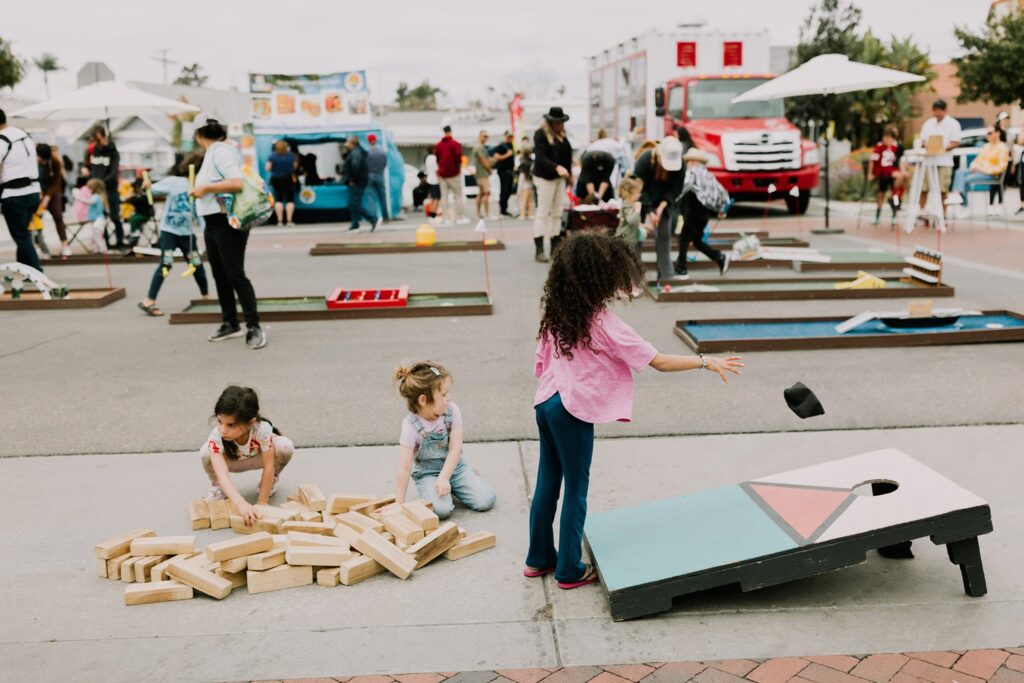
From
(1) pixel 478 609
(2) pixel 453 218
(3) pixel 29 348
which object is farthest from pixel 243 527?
(2) pixel 453 218

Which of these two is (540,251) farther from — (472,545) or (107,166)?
(472,545)

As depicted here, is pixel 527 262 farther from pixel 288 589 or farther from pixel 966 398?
pixel 288 589

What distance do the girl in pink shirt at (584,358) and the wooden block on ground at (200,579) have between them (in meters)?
1.40

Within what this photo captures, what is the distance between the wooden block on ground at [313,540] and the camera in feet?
13.7

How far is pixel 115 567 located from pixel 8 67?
41.3m

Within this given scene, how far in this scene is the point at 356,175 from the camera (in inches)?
738

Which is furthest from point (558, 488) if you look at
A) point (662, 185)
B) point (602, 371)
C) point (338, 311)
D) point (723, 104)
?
point (723, 104)

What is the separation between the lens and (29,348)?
8711 millimetres

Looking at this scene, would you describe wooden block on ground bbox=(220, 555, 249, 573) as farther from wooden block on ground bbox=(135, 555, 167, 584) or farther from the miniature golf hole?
the miniature golf hole

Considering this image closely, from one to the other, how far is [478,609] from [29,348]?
6503 millimetres

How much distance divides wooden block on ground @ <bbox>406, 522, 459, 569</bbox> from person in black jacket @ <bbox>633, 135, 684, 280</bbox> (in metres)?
6.77

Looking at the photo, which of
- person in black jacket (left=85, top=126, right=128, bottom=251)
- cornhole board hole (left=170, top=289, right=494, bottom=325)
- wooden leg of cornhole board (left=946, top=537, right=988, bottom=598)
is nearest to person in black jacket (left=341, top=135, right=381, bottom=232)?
person in black jacket (left=85, top=126, right=128, bottom=251)

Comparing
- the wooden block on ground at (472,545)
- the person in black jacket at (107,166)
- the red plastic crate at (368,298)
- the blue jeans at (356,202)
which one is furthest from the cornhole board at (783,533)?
the blue jeans at (356,202)

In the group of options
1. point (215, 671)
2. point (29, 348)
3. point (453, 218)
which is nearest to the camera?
point (215, 671)
